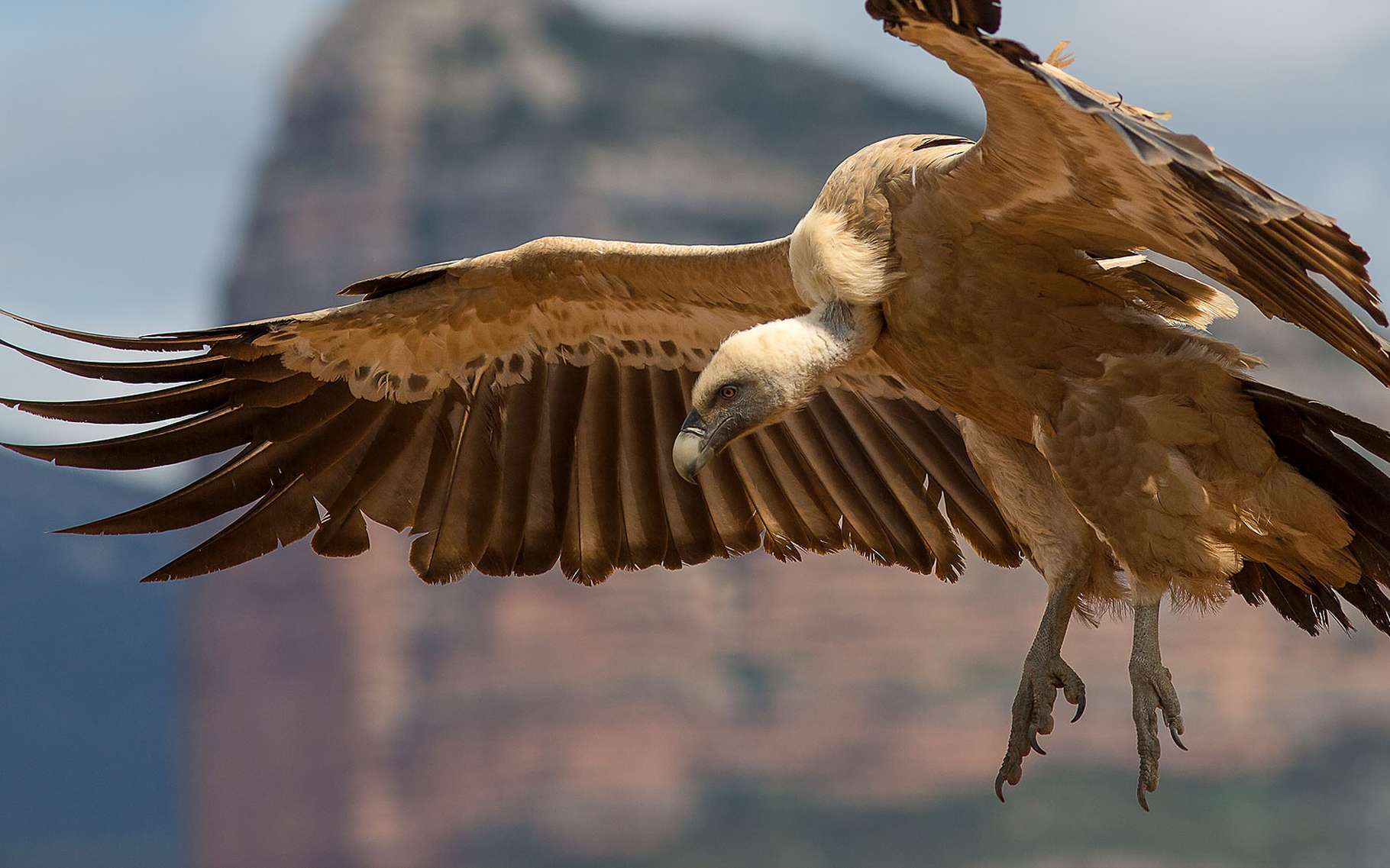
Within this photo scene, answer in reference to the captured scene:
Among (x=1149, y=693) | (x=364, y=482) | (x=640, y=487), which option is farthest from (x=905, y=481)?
(x=364, y=482)

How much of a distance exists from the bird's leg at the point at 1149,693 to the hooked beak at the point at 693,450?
1.62 meters

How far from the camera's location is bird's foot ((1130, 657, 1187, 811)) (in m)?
5.95

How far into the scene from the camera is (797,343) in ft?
18.3

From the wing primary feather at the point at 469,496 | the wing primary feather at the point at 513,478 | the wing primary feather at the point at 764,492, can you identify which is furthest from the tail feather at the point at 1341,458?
the wing primary feather at the point at 469,496

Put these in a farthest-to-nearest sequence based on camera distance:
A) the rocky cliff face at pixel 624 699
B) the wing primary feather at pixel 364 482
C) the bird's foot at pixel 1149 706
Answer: the rocky cliff face at pixel 624 699 < the wing primary feather at pixel 364 482 < the bird's foot at pixel 1149 706

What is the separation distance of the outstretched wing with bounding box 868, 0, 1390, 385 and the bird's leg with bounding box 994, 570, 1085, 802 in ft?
4.40

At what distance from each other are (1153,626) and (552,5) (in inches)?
2633

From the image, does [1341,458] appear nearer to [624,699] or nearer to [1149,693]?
[1149,693]

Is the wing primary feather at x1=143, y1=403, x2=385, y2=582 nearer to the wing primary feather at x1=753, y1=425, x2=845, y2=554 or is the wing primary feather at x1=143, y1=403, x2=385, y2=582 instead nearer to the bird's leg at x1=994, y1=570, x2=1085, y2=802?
the wing primary feather at x1=753, y1=425, x2=845, y2=554

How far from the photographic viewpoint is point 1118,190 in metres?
5.10

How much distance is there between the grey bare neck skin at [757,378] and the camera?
5.57 m

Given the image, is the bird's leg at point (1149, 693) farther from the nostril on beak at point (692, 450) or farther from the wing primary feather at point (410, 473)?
the wing primary feather at point (410, 473)

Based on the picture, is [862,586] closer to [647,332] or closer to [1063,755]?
[1063,755]

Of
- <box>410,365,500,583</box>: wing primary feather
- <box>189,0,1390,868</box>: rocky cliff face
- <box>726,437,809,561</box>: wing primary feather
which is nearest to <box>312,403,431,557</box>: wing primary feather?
<box>410,365,500,583</box>: wing primary feather
